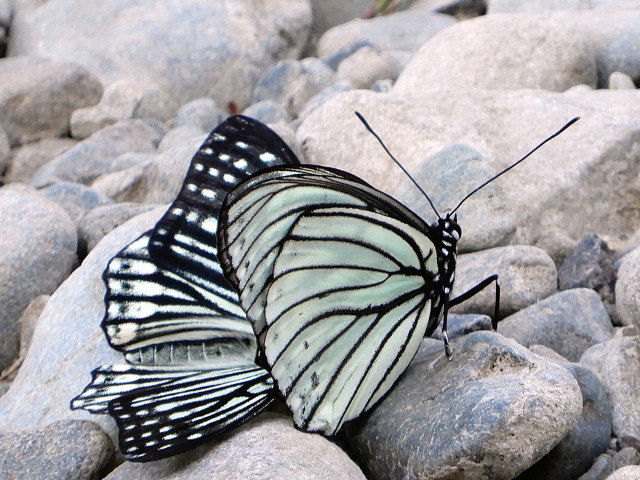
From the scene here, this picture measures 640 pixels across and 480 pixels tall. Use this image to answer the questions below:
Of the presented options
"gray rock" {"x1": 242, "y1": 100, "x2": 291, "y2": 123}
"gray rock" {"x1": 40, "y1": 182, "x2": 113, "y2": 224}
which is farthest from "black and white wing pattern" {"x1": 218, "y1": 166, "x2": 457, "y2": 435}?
"gray rock" {"x1": 242, "y1": 100, "x2": 291, "y2": 123}

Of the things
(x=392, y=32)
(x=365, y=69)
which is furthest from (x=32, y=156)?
(x=392, y=32)

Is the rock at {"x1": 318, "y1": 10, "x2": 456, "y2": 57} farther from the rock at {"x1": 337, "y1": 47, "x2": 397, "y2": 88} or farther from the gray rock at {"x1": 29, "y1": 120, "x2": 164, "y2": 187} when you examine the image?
the gray rock at {"x1": 29, "y1": 120, "x2": 164, "y2": 187}

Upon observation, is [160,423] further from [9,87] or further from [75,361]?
[9,87]

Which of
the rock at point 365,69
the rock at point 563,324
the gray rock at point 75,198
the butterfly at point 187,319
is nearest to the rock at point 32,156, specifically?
the gray rock at point 75,198

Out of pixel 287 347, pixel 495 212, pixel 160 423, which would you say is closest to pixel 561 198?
pixel 495 212

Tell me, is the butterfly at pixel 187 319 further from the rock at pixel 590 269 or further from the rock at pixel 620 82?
the rock at pixel 620 82
